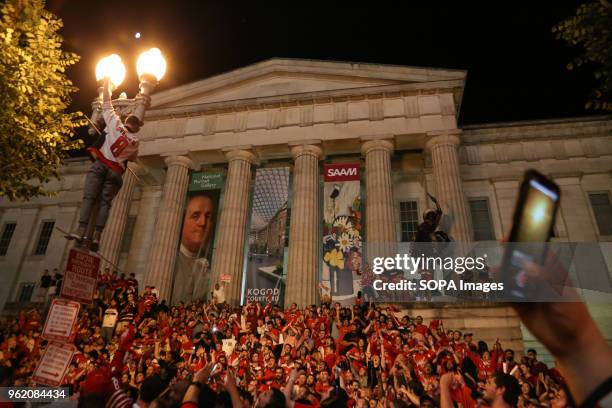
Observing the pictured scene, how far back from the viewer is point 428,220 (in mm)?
19078

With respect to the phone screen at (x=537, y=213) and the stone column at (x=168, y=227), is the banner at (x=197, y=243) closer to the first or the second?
the stone column at (x=168, y=227)

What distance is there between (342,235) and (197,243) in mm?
8835

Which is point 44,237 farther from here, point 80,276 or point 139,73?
point 80,276

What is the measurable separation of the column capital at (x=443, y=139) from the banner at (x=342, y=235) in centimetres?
501

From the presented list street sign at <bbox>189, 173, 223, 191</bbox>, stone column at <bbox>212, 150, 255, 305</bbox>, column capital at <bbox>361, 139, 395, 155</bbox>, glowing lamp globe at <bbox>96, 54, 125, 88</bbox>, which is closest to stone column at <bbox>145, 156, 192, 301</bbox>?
street sign at <bbox>189, 173, 223, 191</bbox>

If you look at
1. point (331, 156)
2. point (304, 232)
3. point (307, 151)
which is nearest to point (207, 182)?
point (307, 151)

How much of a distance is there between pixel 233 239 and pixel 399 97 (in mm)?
14139

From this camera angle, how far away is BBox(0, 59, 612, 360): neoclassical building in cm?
2372

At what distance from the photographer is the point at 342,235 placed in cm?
2203

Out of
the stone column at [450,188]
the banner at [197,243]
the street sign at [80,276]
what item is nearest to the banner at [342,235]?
the stone column at [450,188]

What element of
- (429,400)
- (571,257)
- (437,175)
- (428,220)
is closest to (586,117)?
(571,257)

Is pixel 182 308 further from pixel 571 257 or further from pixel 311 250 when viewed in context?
pixel 571 257

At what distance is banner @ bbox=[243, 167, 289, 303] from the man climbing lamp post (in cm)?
1636

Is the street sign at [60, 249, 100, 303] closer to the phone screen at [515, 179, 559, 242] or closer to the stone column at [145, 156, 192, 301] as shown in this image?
the phone screen at [515, 179, 559, 242]
